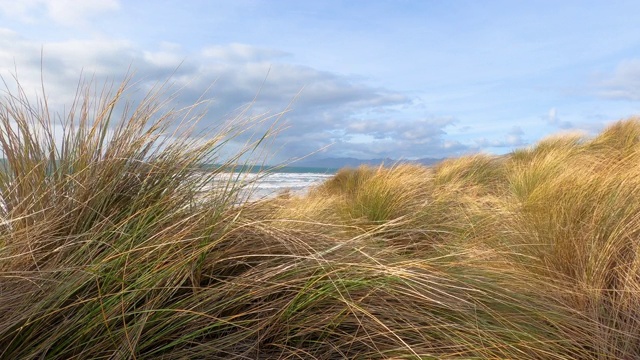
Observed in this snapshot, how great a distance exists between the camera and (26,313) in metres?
1.34

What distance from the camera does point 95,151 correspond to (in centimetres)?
207

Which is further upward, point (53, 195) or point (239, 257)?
point (53, 195)

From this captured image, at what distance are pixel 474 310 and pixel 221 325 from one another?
2.43ft

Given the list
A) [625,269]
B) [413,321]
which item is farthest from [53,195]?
[625,269]

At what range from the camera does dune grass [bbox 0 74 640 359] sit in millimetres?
1400

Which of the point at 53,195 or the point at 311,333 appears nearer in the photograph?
the point at 311,333

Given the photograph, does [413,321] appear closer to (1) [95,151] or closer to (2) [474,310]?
(2) [474,310]

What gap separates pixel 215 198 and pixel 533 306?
110 centimetres

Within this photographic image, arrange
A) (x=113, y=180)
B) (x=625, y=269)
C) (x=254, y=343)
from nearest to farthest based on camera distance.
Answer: (x=254, y=343), (x=113, y=180), (x=625, y=269)

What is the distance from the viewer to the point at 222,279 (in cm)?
165

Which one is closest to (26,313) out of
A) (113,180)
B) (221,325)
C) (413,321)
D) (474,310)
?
(221,325)

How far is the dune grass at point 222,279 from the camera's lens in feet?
4.59

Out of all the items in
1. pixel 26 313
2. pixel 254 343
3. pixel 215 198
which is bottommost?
pixel 254 343

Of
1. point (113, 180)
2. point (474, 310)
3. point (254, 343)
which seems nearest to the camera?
point (254, 343)
